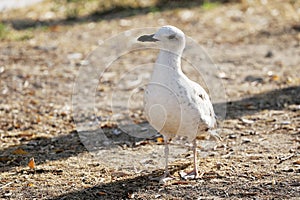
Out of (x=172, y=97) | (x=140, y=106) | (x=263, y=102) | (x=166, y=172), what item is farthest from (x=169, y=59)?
(x=263, y=102)

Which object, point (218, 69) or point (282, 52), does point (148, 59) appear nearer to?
point (218, 69)

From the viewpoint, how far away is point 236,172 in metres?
4.41

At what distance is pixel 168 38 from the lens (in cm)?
412

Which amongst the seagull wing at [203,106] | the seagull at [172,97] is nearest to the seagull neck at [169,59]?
the seagull at [172,97]

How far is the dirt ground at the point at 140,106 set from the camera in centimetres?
424

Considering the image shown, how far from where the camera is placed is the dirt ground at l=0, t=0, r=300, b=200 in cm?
424

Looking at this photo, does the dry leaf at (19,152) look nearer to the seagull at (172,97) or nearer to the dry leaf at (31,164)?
the dry leaf at (31,164)

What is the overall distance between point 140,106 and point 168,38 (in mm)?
2379

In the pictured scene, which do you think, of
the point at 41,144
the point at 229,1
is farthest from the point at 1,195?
the point at 229,1

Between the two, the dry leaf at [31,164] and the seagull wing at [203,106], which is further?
the dry leaf at [31,164]

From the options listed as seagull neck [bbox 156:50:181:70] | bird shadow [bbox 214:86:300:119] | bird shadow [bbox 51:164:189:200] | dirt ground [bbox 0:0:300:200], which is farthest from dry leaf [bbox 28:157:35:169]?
bird shadow [bbox 214:86:300:119]

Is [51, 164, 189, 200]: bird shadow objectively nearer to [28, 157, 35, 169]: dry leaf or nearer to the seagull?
the seagull

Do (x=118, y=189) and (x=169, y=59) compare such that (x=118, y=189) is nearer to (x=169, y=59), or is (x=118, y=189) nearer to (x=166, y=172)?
(x=166, y=172)

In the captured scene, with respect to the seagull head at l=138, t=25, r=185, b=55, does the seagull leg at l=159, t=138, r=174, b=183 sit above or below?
below
